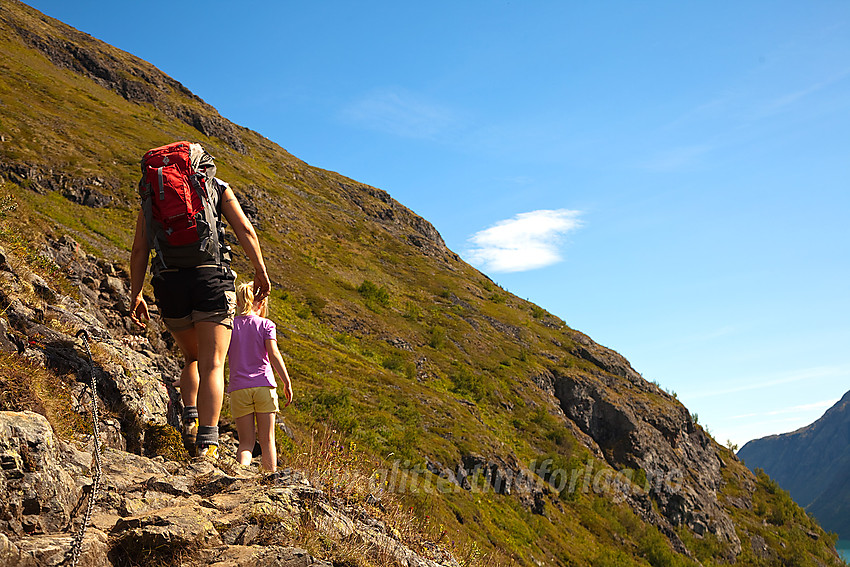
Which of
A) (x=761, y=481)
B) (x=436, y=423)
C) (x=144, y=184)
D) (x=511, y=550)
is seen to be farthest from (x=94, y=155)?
(x=761, y=481)

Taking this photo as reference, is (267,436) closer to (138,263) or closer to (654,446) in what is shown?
(138,263)

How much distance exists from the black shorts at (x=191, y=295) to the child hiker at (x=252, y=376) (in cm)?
65

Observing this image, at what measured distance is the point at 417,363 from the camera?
39344mm

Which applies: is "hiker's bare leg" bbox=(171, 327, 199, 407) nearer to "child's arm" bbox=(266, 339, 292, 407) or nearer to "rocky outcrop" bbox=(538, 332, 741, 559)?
"child's arm" bbox=(266, 339, 292, 407)

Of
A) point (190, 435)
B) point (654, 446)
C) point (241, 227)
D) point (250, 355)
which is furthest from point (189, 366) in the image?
point (654, 446)

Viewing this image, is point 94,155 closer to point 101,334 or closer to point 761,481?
point 101,334

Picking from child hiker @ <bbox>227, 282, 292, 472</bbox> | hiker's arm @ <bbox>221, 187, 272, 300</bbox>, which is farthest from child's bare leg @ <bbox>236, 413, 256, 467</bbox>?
hiker's arm @ <bbox>221, 187, 272, 300</bbox>

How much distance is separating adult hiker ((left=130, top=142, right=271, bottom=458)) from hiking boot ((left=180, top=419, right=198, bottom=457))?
0.31m

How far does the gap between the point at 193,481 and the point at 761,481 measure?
3114 inches

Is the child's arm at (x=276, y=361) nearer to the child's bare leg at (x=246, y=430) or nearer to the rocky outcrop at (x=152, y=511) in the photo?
the child's bare leg at (x=246, y=430)

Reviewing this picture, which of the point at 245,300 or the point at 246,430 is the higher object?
the point at 245,300

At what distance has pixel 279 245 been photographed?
168ft

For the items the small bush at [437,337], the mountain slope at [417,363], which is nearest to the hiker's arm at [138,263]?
the mountain slope at [417,363]

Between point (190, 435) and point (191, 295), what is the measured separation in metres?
1.48
